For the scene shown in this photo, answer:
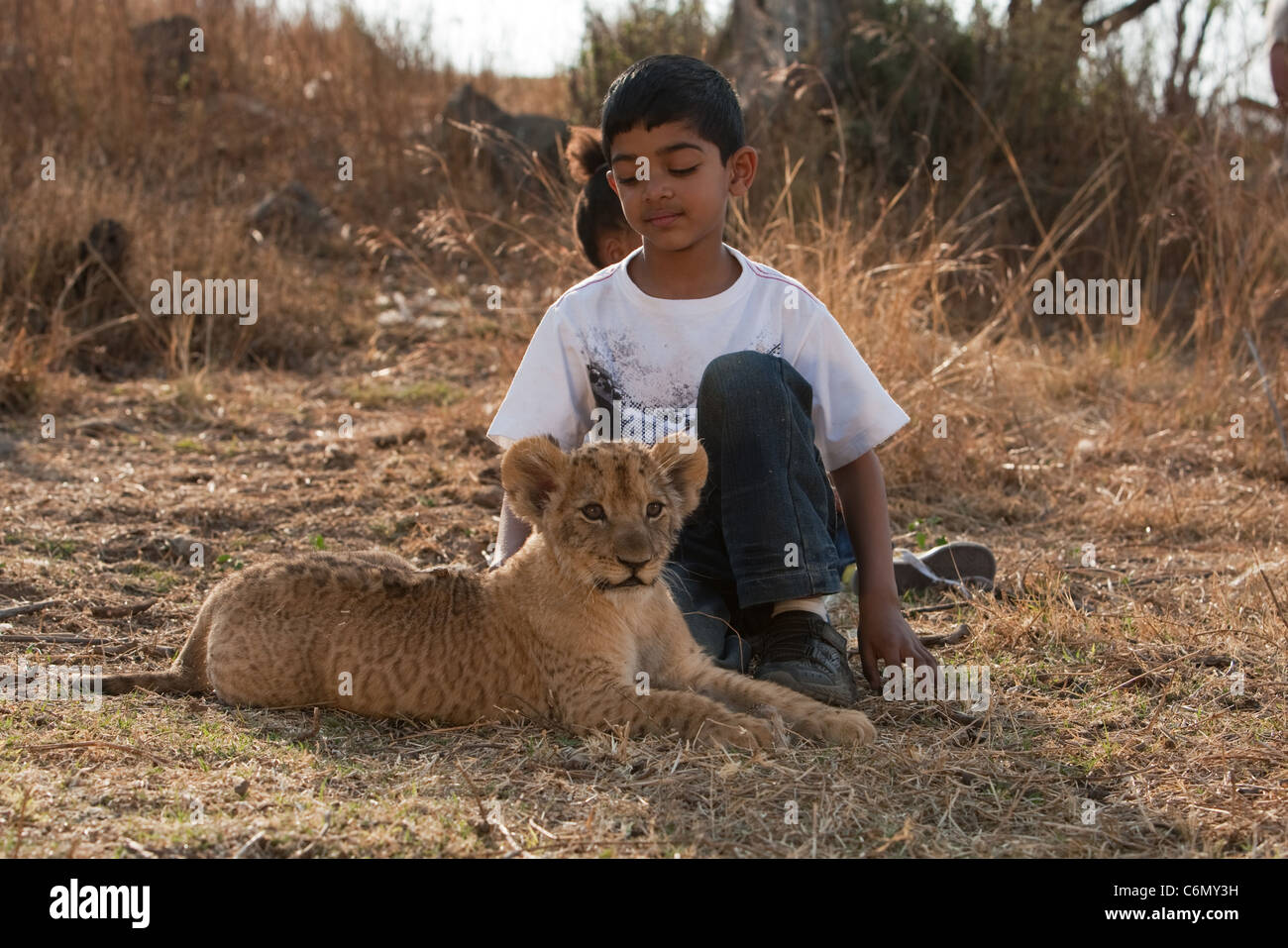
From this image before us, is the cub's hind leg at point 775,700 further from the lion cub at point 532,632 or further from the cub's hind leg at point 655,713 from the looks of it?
the cub's hind leg at point 655,713

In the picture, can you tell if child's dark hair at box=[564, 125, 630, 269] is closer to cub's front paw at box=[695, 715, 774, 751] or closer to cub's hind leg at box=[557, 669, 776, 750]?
cub's hind leg at box=[557, 669, 776, 750]

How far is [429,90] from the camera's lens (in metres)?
13.1

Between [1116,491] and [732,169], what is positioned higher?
[732,169]

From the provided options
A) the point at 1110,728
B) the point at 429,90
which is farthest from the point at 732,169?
the point at 429,90

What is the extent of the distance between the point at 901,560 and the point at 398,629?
2.15 m

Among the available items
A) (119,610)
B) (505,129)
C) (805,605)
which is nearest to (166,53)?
(505,129)

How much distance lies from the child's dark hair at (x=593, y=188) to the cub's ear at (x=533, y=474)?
6.83ft

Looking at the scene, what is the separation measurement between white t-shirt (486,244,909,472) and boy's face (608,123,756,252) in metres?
0.23

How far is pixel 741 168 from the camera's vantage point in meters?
4.17

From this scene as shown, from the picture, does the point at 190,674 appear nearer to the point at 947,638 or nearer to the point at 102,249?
the point at 947,638

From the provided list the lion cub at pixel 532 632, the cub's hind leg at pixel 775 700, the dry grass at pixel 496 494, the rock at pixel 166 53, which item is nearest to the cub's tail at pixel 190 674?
the lion cub at pixel 532 632

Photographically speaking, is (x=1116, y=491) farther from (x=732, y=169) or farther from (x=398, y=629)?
(x=398, y=629)

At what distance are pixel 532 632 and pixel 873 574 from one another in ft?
3.51

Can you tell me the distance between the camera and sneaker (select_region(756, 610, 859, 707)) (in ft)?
11.8
